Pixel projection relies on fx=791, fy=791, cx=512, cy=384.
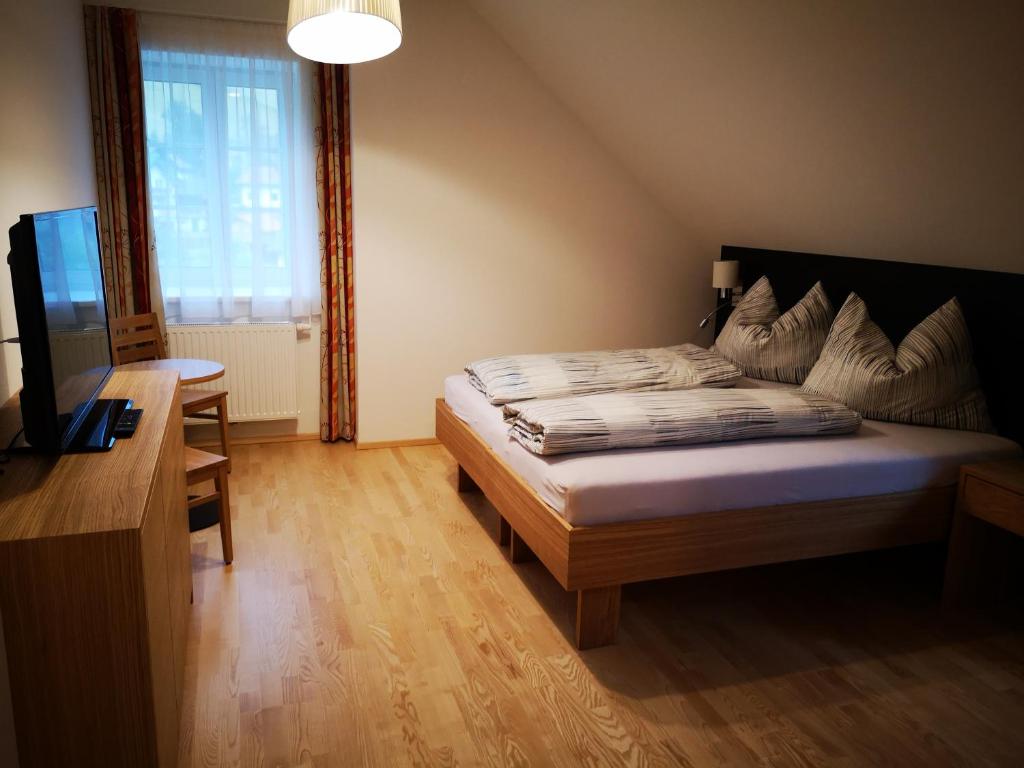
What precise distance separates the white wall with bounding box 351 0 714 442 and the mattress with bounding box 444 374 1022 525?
1.67 m

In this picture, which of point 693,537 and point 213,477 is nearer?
point 693,537

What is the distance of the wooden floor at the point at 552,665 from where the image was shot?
2.06 metres

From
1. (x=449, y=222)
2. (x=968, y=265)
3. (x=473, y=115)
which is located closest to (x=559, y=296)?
(x=449, y=222)

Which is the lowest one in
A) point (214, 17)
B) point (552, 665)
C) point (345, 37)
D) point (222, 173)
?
point (552, 665)

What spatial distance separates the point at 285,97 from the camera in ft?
13.7

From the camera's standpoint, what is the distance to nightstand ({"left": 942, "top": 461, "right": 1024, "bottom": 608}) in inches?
100

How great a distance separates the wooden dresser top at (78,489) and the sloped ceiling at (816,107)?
94.8 inches

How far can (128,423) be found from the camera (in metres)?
2.10

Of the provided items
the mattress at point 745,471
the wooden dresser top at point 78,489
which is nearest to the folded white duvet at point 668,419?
the mattress at point 745,471

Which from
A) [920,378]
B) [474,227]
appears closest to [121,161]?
[474,227]

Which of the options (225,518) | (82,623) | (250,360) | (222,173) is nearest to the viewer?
(82,623)

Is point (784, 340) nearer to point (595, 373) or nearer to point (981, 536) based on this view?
point (595, 373)

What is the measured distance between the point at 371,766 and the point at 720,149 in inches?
118

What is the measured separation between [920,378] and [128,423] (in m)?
2.76
